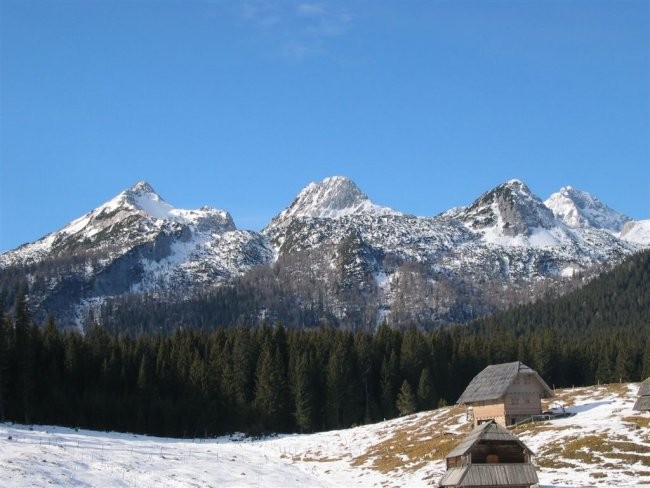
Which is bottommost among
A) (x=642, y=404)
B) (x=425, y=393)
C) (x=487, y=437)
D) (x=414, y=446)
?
(x=414, y=446)

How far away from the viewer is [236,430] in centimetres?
11400

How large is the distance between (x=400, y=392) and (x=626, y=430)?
57827 millimetres

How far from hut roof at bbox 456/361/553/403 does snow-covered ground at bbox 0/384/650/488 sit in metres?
3.64

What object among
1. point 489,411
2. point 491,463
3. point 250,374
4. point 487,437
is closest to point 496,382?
point 489,411

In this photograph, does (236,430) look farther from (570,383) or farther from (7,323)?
(570,383)

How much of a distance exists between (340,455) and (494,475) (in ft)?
96.9

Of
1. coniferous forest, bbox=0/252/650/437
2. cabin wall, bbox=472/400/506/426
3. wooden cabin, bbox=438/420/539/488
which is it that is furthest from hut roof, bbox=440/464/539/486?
coniferous forest, bbox=0/252/650/437

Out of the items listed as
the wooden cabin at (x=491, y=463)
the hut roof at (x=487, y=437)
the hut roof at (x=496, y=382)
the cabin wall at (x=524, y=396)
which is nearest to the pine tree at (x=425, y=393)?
the hut roof at (x=496, y=382)

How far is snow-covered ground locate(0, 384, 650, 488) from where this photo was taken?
59.1m

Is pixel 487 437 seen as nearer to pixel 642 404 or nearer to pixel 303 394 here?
pixel 642 404

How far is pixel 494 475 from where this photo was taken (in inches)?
2221

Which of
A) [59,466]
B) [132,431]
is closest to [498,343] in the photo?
[132,431]

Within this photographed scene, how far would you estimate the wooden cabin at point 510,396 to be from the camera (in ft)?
277

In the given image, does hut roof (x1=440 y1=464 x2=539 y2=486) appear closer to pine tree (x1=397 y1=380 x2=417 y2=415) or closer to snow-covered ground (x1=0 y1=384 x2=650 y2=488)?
snow-covered ground (x1=0 y1=384 x2=650 y2=488)
